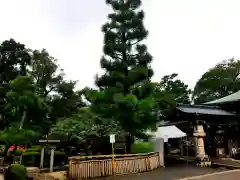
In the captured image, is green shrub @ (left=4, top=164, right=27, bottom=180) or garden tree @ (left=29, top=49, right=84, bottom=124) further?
garden tree @ (left=29, top=49, right=84, bottom=124)

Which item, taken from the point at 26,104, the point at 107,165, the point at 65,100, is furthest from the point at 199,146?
the point at 65,100

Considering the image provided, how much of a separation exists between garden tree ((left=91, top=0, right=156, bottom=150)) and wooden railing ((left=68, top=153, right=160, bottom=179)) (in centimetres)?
188

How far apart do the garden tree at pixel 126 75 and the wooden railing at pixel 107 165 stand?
1.88m

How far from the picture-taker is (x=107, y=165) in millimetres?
12312

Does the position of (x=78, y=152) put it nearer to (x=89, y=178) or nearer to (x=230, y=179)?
(x=89, y=178)

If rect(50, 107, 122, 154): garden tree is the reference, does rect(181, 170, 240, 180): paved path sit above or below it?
below

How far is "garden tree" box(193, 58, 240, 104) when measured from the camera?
36.9m

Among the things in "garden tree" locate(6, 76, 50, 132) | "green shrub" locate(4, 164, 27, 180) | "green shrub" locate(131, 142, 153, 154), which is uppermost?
"garden tree" locate(6, 76, 50, 132)

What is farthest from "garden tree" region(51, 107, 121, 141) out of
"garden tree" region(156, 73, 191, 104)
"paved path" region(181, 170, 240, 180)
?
"garden tree" region(156, 73, 191, 104)

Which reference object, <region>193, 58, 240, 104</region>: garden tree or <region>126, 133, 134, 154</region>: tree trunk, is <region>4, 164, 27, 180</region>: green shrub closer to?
<region>126, 133, 134, 154</region>: tree trunk

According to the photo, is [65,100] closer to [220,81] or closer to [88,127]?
[88,127]

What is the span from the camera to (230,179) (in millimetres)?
10961

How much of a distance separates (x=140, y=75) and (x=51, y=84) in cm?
1699

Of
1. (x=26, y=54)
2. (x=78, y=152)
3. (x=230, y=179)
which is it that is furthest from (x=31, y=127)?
(x=26, y=54)
